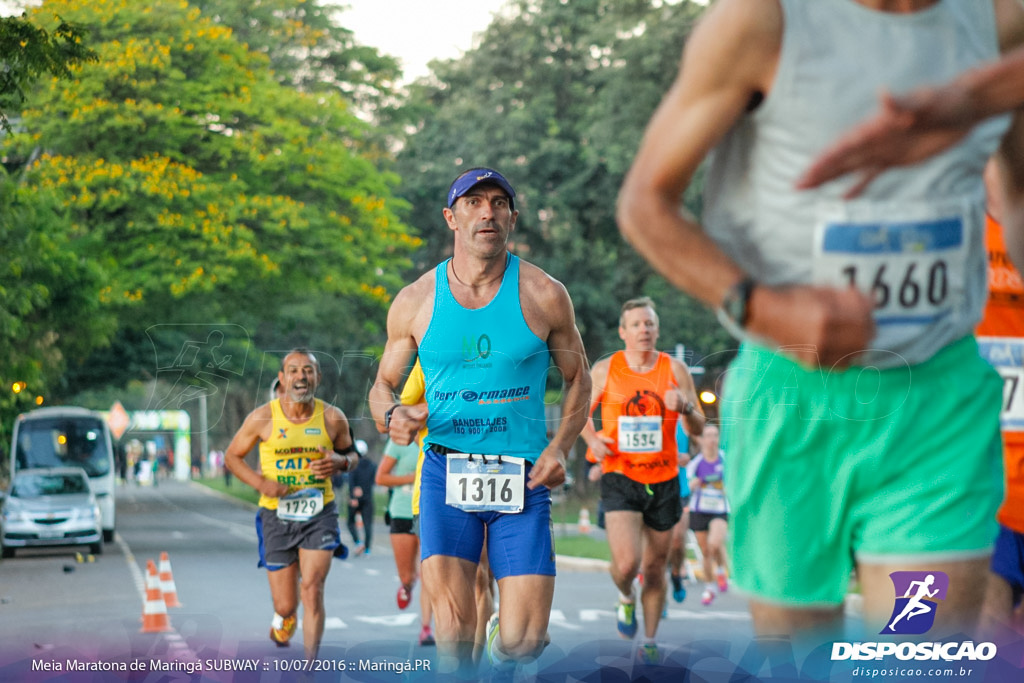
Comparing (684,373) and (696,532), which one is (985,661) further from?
(696,532)

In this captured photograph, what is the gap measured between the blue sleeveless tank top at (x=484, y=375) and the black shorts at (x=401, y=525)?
5.76 metres

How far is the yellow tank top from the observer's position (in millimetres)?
9312

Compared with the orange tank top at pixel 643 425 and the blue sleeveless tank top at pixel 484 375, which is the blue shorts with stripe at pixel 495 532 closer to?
the blue sleeveless tank top at pixel 484 375

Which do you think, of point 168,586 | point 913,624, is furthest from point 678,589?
point 913,624

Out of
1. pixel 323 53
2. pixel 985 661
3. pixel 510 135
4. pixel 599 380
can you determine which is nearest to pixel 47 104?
pixel 323 53

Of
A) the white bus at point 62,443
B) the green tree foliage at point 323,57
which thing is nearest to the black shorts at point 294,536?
the green tree foliage at point 323,57

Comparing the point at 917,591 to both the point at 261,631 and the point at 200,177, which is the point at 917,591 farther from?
the point at 200,177

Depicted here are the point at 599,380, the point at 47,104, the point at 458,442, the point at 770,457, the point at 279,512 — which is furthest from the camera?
the point at 47,104

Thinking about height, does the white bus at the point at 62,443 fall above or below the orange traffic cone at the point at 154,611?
below

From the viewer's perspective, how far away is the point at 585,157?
33406 millimetres

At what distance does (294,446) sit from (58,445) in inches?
1031

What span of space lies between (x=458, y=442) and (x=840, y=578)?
3455mm

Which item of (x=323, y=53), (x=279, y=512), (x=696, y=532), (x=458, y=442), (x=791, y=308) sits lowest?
(x=696, y=532)

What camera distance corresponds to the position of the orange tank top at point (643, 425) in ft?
31.7
